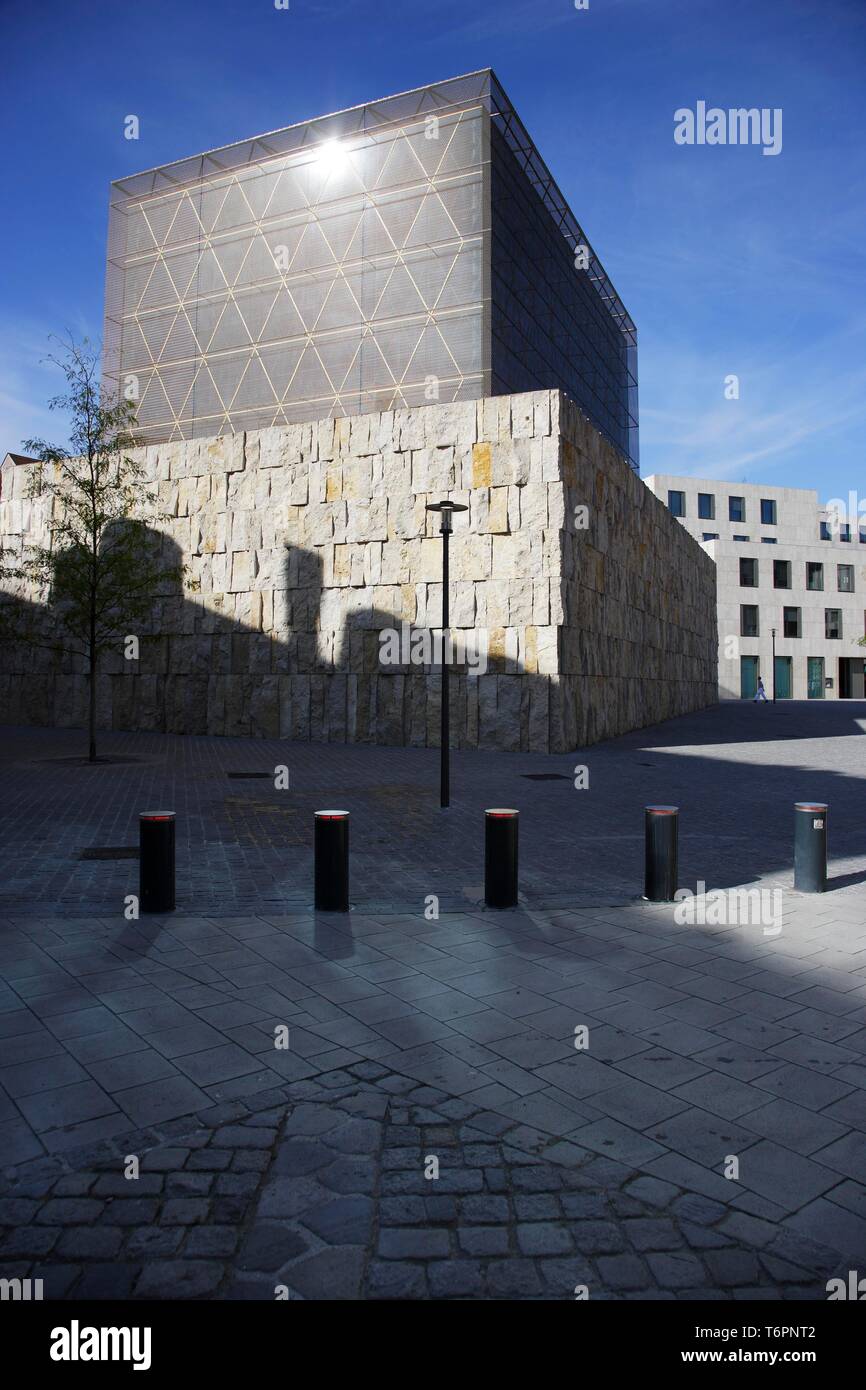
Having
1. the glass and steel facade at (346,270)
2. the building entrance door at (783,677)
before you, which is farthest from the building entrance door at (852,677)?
the glass and steel facade at (346,270)

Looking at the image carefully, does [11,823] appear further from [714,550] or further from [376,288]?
[714,550]

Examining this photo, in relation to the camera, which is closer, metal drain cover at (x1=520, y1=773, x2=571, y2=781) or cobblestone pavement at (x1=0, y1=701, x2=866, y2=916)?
cobblestone pavement at (x1=0, y1=701, x2=866, y2=916)

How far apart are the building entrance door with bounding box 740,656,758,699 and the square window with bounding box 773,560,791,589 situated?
6.28 m

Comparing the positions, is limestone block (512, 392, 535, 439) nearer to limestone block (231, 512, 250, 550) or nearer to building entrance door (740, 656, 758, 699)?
limestone block (231, 512, 250, 550)

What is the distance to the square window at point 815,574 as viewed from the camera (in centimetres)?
6456

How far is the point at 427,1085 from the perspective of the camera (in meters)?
3.56

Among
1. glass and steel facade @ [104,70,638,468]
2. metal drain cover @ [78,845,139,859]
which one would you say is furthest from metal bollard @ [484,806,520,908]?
glass and steel facade @ [104,70,638,468]

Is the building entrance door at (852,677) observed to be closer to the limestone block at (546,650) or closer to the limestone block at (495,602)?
the limestone block at (546,650)

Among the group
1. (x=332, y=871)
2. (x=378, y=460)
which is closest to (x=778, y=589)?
(x=378, y=460)

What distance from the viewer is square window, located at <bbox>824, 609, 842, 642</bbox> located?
63.9 metres

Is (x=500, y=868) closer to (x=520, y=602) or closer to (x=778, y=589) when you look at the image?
(x=520, y=602)

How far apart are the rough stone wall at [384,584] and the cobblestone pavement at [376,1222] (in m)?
15.9

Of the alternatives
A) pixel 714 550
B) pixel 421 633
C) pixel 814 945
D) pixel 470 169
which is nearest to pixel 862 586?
pixel 714 550

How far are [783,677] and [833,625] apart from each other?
609 cm
